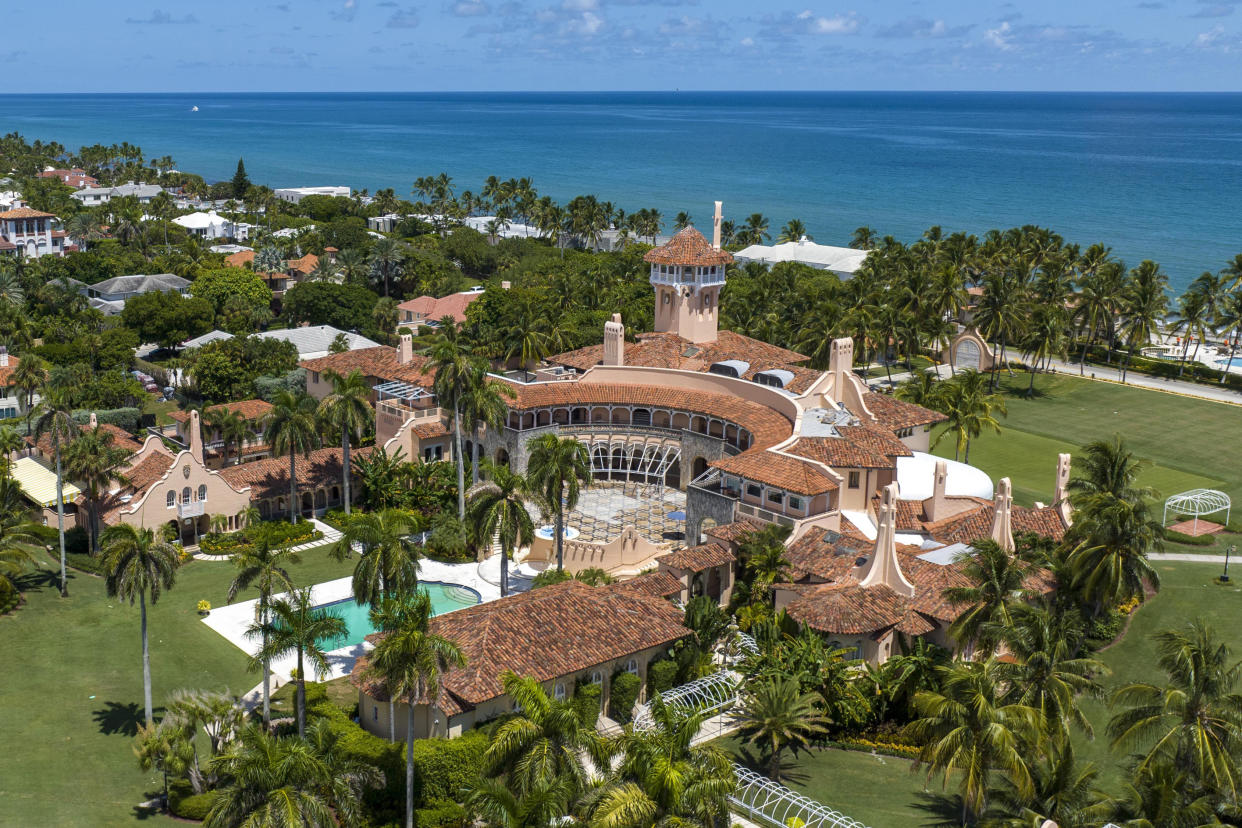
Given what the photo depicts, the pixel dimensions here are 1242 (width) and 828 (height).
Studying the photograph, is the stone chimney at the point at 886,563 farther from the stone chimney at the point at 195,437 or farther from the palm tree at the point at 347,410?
the stone chimney at the point at 195,437

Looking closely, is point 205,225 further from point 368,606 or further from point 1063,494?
point 1063,494

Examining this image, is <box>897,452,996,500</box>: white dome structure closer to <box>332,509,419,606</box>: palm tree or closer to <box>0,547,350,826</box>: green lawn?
<box>332,509,419,606</box>: palm tree

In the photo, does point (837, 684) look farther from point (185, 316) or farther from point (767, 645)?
point (185, 316)

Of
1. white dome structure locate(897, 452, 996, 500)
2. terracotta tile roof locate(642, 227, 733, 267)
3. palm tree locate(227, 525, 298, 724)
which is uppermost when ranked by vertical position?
terracotta tile roof locate(642, 227, 733, 267)

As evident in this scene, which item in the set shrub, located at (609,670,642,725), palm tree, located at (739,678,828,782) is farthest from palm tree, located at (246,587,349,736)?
palm tree, located at (739,678,828,782)

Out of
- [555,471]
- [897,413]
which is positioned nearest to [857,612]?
[555,471]

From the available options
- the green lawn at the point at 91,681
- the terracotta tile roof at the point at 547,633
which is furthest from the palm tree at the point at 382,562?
the green lawn at the point at 91,681
